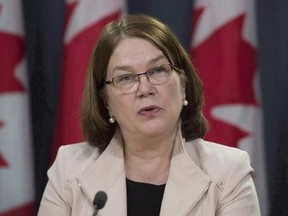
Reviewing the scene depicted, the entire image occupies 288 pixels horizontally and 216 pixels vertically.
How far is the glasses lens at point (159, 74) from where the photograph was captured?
5.00ft

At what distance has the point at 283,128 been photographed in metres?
2.09

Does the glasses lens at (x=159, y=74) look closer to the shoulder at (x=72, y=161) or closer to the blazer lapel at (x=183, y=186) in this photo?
the blazer lapel at (x=183, y=186)

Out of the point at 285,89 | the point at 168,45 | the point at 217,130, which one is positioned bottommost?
the point at 217,130

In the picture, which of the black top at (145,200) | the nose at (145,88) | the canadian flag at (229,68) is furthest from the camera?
the canadian flag at (229,68)

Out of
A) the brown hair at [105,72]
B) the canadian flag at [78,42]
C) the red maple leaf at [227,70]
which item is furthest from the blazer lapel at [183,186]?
the canadian flag at [78,42]

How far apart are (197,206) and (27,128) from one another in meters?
0.82

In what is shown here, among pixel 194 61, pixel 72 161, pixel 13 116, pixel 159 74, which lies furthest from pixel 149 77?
pixel 13 116

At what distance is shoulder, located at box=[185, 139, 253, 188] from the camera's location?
155 centimetres

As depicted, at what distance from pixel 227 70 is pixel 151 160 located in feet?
1.87

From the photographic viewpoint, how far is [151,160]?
165cm

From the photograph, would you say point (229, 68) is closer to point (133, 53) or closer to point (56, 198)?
point (133, 53)

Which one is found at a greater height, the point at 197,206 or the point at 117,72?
the point at 117,72

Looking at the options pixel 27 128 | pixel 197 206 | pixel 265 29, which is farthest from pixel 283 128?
pixel 27 128

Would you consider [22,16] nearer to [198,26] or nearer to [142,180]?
[198,26]
